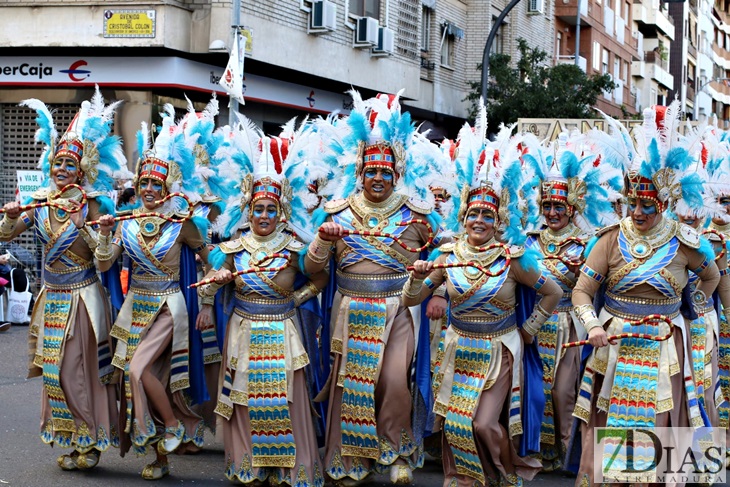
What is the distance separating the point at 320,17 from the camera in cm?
2095

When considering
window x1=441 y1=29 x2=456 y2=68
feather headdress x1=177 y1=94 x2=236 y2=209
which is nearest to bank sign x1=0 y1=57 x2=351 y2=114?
feather headdress x1=177 y1=94 x2=236 y2=209

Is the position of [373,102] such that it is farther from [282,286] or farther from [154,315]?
[154,315]

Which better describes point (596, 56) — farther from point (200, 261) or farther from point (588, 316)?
point (588, 316)

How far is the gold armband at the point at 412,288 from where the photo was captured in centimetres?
694

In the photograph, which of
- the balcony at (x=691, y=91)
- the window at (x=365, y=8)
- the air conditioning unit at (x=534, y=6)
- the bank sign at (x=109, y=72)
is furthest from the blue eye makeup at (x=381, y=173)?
the balcony at (x=691, y=91)

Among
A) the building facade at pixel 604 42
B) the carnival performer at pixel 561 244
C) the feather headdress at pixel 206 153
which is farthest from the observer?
the building facade at pixel 604 42

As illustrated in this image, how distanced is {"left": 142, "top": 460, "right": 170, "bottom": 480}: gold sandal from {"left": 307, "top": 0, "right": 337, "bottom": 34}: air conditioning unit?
14.4m

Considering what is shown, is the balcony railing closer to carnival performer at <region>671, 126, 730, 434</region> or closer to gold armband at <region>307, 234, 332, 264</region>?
carnival performer at <region>671, 126, 730, 434</region>

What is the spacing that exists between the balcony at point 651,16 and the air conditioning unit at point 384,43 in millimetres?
31950

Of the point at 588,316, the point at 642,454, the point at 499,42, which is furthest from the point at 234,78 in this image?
the point at 499,42

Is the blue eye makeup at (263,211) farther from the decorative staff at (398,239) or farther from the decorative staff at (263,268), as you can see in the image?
the decorative staff at (398,239)

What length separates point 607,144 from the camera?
6836mm

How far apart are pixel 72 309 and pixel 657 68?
52.4m

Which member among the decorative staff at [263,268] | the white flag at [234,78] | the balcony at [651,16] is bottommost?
the decorative staff at [263,268]
